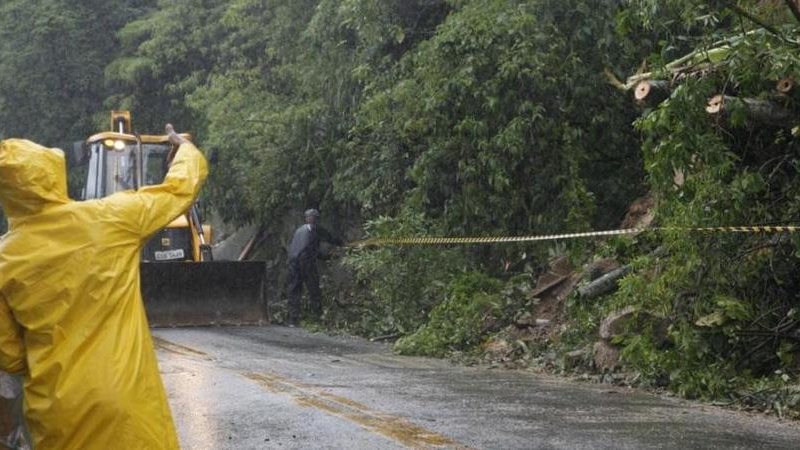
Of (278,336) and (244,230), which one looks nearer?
(278,336)

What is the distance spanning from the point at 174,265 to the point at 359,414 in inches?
396

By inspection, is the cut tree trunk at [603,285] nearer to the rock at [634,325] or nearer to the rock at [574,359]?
the rock at [574,359]

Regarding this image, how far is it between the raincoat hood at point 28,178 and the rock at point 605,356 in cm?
761

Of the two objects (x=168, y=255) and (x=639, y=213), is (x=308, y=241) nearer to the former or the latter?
(x=168, y=255)

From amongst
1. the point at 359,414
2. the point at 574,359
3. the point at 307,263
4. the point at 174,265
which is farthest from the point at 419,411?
the point at 307,263

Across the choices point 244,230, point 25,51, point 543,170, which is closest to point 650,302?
point 543,170

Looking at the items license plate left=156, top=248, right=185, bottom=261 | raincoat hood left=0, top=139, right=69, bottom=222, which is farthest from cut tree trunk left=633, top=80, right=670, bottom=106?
license plate left=156, top=248, right=185, bottom=261

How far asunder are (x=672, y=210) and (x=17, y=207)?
7.53m

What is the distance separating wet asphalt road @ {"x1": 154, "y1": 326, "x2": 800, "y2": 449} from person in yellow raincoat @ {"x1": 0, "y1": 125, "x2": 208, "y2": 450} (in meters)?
2.87

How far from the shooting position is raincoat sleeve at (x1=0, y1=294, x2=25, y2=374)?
5016mm

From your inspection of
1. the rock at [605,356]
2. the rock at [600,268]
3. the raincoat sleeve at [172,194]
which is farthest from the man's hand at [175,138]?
the rock at [600,268]

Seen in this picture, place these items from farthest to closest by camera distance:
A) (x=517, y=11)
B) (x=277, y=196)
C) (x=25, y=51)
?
(x=25, y=51) → (x=277, y=196) → (x=517, y=11)

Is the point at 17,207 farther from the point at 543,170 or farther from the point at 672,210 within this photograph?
the point at 543,170

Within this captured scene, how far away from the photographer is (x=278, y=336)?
1714cm
